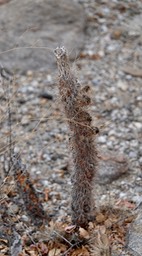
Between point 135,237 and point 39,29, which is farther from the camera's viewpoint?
point 39,29

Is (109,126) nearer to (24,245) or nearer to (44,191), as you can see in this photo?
(44,191)

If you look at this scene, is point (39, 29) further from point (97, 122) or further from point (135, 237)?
point (135, 237)

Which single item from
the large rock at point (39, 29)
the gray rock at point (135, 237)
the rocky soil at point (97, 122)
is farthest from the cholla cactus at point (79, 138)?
the large rock at point (39, 29)

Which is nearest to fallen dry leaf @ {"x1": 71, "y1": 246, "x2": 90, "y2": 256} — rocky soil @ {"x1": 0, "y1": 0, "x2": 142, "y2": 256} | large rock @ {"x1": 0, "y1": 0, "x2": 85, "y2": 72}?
rocky soil @ {"x1": 0, "y1": 0, "x2": 142, "y2": 256}

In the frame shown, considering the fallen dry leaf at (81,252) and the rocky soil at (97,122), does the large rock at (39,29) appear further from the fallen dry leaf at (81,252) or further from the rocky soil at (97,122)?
the fallen dry leaf at (81,252)

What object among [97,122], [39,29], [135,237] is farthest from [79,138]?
[39,29]

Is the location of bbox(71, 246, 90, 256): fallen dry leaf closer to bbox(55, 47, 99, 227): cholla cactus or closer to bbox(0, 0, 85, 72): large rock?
bbox(55, 47, 99, 227): cholla cactus

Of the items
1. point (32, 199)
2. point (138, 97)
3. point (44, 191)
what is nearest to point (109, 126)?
point (138, 97)
